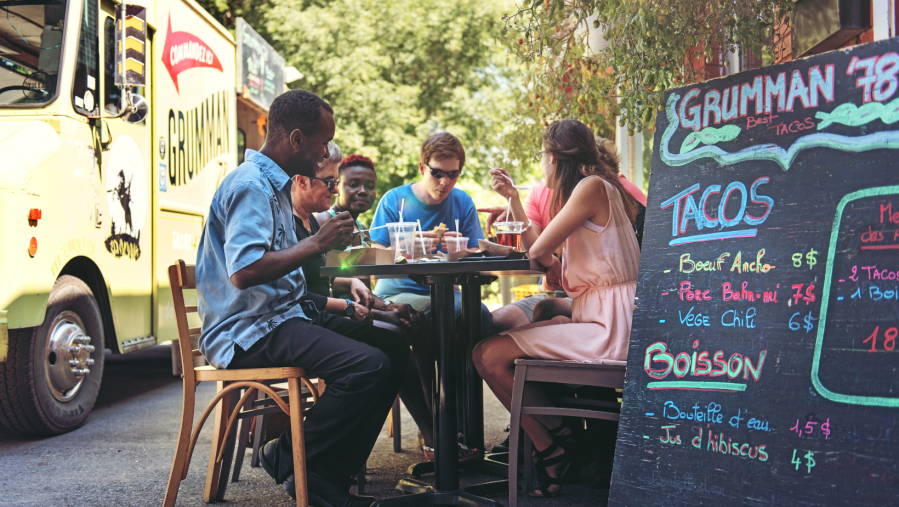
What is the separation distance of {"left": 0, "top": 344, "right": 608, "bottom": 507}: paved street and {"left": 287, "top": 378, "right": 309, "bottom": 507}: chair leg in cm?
60

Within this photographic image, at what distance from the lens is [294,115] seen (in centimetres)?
280

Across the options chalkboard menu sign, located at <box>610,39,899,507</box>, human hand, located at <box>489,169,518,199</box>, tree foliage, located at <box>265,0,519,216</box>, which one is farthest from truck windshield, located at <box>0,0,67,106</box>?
tree foliage, located at <box>265,0,519,216</box>

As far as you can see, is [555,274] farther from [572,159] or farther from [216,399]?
[216,399]

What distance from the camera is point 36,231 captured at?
402cm

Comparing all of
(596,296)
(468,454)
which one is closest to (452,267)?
(596,296)

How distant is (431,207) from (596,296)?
1.48m

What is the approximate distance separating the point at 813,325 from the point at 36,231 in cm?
388

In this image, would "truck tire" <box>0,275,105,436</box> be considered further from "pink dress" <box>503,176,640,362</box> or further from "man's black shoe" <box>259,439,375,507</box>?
"pink dress" <box>503,176,640,362</box>

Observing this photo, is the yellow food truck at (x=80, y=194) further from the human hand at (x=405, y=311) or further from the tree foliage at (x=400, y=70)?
the tree foliage at (x=400, y=70)

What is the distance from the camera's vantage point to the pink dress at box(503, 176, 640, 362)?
9.32ft

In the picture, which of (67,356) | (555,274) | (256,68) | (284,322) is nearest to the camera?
(284,322)

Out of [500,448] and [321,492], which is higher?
[321,492]

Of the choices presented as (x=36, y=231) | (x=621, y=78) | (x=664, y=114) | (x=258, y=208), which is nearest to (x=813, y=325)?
(x=664, y=114)

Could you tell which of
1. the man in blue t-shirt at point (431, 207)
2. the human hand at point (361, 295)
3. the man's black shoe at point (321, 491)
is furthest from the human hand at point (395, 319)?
the man's black shoe at point (321, 491)
